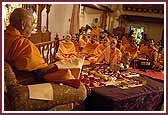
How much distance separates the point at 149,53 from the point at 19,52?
1390 millimetres

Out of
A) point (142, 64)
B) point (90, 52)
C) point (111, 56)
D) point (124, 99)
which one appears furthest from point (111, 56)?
point (124, 99)

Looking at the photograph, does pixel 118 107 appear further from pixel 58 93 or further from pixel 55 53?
pixel 55 53

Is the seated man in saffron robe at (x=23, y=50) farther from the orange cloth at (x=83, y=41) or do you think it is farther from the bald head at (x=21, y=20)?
the orange cloth at (x=83, y=41)

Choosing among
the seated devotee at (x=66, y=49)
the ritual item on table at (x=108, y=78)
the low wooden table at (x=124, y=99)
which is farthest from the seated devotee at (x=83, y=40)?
the low wooden table at (x=124, y=99)

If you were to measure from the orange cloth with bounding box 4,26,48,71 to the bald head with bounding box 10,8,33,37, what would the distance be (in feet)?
0.10

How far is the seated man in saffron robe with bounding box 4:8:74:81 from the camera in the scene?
3.03ft

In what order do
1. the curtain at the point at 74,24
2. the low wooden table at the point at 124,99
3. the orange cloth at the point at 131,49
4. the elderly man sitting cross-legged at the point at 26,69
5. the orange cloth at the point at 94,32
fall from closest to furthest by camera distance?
the elderly man sitting cross-legged at the point at 26,69 → the low wooden table at the point at 124,99 → the orange cloth at the point at 131,49 → the curtain at the point at 74,24 → the orange cloth at the point at 94,32

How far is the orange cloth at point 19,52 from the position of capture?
3.01 ft

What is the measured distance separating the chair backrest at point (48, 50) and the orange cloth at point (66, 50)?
0.04 m

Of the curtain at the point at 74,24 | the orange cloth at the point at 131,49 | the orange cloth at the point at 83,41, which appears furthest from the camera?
the curtain at the point at 74,24

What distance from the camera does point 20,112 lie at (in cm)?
79

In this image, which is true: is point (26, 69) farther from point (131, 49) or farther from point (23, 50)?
point (131, 49)

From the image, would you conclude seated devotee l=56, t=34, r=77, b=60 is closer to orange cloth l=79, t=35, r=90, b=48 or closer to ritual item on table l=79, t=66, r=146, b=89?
orange cloth l=79, t=35, r=90, b=48

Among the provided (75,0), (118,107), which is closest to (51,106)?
(118,107)
